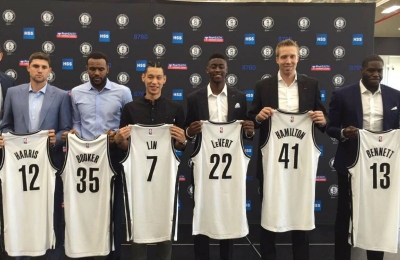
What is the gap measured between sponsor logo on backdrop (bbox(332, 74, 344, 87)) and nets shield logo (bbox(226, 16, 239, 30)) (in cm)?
163

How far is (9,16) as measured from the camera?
487 centimetres

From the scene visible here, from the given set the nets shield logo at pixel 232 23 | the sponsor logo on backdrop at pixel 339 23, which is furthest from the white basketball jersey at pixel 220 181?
the sponsor logo on backdrop at pixel 339 23

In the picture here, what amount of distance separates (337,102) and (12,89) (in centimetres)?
310

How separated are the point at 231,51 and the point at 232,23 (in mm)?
395

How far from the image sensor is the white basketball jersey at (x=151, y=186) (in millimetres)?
3062

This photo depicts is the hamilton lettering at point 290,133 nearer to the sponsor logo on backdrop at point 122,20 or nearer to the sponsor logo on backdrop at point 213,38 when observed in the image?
the sponsor logo on backdrop at point 213,38

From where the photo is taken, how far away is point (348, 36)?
5109 mm

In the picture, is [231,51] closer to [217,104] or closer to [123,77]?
[123,77]

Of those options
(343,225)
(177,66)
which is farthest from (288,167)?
(177,66)

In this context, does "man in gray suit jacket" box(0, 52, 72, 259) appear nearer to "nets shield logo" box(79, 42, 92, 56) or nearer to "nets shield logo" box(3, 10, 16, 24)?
"nets shield logo" box(79, 42, 92, 56)

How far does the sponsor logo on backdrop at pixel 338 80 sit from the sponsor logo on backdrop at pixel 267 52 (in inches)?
39.2

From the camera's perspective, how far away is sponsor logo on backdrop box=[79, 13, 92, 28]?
493cm

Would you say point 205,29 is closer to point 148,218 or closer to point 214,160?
point 214,160

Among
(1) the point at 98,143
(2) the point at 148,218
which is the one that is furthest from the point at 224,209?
(1) the point at 98,143
